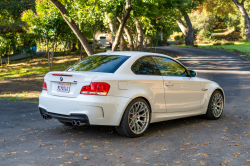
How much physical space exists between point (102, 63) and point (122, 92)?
0.89m

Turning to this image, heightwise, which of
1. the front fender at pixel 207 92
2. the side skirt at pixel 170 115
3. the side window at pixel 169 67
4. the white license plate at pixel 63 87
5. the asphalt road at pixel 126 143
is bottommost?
the asphalt road at pixel 126 143

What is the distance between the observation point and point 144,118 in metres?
5.81

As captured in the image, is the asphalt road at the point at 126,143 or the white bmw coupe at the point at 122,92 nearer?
the asphalt road at the point at 126,143

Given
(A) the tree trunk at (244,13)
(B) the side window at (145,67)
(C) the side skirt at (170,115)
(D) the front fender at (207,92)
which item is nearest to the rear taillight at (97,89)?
(B) the side window at (145,67)

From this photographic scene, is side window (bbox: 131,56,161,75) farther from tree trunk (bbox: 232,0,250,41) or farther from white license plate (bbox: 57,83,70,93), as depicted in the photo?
tree trunk (bbox: 232,0,250,41)

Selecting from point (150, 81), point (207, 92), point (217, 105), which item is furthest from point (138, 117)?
point (217, 105)

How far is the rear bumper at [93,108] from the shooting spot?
5133 mm

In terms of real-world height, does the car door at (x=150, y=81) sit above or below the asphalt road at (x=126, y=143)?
above

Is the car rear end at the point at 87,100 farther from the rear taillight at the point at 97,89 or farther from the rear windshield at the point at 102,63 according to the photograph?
the rear windshield at the point at 102,63

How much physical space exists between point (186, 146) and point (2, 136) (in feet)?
11.2

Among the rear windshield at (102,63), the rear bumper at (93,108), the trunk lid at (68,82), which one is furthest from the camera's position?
the rear windshield at (102,63)

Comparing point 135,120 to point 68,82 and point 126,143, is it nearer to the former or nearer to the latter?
point 126,143

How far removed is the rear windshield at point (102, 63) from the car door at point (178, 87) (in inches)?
35.1

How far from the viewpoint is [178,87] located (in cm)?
→ 643
